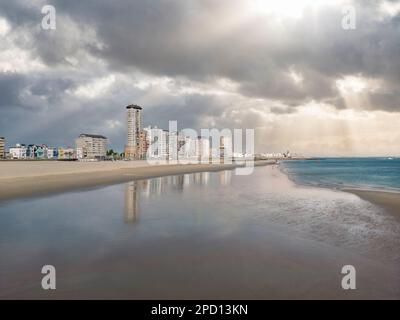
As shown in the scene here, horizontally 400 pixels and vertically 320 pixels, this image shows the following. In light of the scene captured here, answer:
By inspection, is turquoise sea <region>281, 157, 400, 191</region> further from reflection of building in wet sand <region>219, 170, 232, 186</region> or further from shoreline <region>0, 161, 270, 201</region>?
shoreline <region>0, 161, 270, 201</region>

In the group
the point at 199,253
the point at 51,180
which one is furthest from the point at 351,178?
the point at 51,180

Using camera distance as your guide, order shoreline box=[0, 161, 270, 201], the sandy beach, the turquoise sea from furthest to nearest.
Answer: the turquoise sea
shoreline box=[0, 161, 270, 201]
the sandy beach

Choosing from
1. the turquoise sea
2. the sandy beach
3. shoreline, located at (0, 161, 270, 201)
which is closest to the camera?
the sandy beach

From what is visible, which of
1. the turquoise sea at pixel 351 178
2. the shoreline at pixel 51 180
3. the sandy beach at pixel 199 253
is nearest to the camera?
the sandy beach at pixel 199 253

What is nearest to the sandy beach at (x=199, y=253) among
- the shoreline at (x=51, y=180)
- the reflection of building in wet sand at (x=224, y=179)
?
the shoreline at (x=51, y=180)

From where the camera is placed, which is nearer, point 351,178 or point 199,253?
point 199,253

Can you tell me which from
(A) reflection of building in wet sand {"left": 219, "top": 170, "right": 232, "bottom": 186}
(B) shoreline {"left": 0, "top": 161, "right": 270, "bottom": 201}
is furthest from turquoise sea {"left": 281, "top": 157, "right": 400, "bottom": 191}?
(B) shoreline {"left": 0, "top": 161, "right": 270, "bottom": 201}

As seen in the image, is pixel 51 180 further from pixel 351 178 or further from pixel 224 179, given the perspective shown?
pixel 351 178

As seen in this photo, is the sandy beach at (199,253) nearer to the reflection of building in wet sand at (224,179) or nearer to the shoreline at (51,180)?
the shoreline at (51,180)

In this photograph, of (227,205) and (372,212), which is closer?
(372,212)
